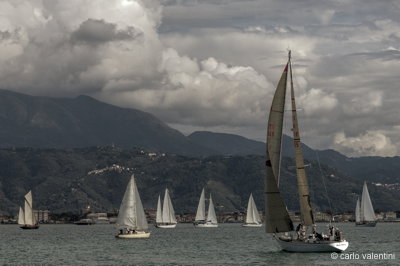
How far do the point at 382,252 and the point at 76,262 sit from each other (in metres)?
43.1

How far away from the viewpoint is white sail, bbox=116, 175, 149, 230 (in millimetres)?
150000

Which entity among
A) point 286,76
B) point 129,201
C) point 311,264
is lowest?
point 311,264

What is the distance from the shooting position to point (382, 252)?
111 m

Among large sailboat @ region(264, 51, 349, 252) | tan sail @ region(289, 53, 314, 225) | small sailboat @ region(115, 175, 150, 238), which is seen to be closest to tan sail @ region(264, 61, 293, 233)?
large sailboat @ region(264, 51, 349, 252)

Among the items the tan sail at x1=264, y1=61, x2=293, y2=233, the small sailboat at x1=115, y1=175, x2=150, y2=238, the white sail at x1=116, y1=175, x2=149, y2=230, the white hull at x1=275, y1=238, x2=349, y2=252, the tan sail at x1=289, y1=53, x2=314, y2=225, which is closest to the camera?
the tan sail at x1=264, y1=61, x2=293, y2=233

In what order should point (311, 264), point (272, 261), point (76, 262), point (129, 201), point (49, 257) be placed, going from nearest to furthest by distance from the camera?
1. point (311, 264)
2. point (272, 261)
3. point (76, 262)
4. point (49, 257)
5. point (129, 201)

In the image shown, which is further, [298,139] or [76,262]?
[76,262]

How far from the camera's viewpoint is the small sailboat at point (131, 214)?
493 feet

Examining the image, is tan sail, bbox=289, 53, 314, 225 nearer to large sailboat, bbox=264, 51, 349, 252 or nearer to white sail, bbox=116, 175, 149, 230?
large sailboat, bbox=264, 51, 349, 252

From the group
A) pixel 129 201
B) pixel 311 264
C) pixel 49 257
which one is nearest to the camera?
pixel 311 264

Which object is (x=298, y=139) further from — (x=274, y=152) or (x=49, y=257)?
(x=49, y=257)

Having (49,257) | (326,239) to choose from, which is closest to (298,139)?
(326,239)

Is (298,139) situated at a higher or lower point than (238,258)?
higher

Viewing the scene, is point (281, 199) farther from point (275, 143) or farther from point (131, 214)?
point (131, 214)
